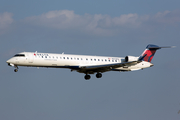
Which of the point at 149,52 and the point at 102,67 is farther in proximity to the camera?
the point at 149,52

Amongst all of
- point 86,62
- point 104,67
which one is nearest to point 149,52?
point 104,67

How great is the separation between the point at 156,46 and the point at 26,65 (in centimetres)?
1779

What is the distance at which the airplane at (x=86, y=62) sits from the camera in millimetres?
38719

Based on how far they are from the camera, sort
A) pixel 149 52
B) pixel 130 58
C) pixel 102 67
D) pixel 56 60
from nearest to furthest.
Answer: pixel 56 60 < pixel 102 67 < pixel 130 58 < pixel 149 52

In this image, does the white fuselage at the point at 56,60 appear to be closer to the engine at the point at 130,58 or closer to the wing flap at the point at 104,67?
the wing flap at the point at 104,67

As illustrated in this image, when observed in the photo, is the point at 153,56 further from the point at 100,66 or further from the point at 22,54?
the point at 22,54

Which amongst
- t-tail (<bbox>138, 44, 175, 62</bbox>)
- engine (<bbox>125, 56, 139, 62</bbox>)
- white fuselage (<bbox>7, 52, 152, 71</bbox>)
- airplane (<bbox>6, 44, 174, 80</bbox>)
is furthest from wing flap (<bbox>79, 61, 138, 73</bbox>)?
t-tail (<bbox>138, 44, 175, 62</bbox>)

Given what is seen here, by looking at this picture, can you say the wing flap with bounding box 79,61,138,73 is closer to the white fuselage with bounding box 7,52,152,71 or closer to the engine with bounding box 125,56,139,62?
the white fuselage with bounding box 7,52,152,71

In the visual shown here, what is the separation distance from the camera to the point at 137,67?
1775 inches

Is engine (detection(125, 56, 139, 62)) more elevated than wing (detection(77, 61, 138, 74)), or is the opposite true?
engine (detection(125, 56, 139, 62))

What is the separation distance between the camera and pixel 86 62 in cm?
4156

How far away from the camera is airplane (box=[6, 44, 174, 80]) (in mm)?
38719

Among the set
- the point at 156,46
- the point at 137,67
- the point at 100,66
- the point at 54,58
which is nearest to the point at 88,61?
the point at 100,66

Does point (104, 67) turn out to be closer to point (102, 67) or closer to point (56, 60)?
point (102, 67)
